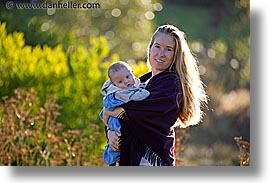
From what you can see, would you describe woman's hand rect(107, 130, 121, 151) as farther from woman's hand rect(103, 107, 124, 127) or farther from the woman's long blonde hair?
the woman's long blonde hair

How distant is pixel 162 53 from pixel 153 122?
31 cm

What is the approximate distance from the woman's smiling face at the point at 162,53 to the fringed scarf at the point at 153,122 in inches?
2.0

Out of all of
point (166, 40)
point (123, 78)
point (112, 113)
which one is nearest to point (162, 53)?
point (166, 40)

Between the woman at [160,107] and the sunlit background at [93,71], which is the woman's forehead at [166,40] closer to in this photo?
the woman at [160,107]

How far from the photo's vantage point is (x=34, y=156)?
4.69 m

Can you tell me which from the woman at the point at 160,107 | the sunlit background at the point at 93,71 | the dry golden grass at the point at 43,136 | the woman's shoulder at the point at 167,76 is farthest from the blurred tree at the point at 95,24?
the woman's shoulder at the point at 167,76

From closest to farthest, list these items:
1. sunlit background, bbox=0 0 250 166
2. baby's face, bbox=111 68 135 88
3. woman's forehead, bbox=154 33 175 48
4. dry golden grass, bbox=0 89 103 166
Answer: baby's face, bbox=111 68 135 88 < woman's forehead, bbox=154 33 175 48 < sunlit background, bbox=0 0 250 166 < dry golden grass, bbox=0 89 103 166

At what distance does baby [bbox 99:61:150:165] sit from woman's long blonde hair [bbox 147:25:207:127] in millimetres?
177

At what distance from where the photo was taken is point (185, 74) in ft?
13.5

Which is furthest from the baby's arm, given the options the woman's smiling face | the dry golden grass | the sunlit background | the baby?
the dry golden grass

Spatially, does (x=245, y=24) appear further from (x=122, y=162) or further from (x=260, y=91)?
(x=122, y=162)

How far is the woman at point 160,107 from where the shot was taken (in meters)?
4.07

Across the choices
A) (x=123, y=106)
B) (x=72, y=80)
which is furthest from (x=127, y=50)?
(x=123, y=106)

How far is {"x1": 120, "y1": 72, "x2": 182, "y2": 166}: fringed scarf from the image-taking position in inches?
160
